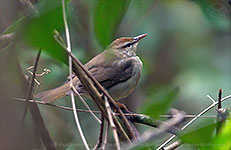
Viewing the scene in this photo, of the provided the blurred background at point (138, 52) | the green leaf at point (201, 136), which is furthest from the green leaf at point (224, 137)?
the blurred background at point (138, 52)

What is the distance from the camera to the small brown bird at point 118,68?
318 centimetres

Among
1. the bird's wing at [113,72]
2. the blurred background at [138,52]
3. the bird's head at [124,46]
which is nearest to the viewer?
the blurred background at [138,52]

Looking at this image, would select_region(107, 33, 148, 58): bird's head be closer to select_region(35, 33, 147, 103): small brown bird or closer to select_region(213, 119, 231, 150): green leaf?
select_region(35, 33, 147, 103): small brown bird

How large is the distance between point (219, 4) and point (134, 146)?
30.8 inches

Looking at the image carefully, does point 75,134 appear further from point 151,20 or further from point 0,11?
point 0,11

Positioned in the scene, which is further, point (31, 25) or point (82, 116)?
point (82, 116)

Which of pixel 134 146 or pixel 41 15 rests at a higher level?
pixel 41 15

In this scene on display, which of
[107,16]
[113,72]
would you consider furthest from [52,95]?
[107,16]

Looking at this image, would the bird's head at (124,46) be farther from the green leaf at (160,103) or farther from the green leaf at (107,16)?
the green leaf at (160,103)

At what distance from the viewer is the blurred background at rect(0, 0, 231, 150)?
103 centimetres

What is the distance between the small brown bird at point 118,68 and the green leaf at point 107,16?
1846 millimetres

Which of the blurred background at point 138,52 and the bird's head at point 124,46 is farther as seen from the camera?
the bird's head at point 124,46

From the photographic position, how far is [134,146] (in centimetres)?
104

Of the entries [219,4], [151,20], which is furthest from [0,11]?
[151,20]
